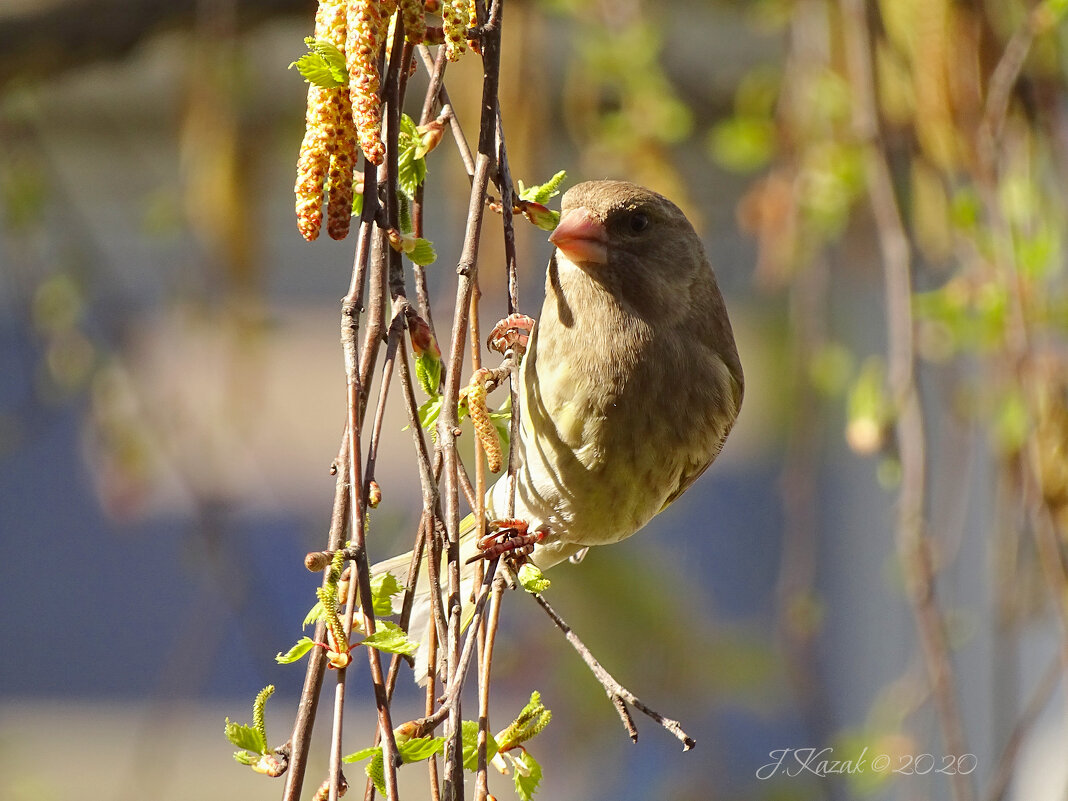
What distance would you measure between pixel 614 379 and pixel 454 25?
1.04m

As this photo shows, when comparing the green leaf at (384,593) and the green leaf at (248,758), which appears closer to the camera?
the green leaf at (248,758)

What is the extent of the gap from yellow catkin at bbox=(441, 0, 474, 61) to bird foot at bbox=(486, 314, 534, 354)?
0.31 meters

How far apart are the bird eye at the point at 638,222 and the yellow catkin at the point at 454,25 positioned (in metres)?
1.07

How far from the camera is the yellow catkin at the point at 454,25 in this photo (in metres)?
1.23

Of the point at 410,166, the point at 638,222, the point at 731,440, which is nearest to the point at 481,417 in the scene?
the point at 410,166

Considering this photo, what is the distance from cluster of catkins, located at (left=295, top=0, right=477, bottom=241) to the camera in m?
1.18

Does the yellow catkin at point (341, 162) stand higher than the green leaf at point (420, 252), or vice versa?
the yellow catkin at point (341, 162)

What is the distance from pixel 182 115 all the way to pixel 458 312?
9.04 ft

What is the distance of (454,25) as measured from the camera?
1233 mm

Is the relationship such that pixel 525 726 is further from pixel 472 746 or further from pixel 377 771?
pixel 377 771

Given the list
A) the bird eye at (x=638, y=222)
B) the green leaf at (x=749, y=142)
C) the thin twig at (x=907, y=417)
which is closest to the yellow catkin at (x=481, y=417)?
the bird eye at (x=638, y=222)

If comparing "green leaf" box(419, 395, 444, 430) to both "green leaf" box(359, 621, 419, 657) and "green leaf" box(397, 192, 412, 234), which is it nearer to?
"green leaf" box(397, 192, 412, 234)

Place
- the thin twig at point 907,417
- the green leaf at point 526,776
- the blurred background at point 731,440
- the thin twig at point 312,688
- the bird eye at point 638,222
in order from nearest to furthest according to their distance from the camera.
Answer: the thin twig at point 312,688 → the green leaf at point 526,776 → the bird eye at point 638,222 → the thin twig at point 907,417 → the blurred background at point 731,440

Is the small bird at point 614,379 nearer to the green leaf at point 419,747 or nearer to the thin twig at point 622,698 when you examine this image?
the thin twig at point 622,698
